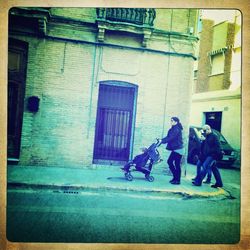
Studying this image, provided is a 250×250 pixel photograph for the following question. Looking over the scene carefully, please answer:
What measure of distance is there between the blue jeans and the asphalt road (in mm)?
521

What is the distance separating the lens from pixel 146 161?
198 inches

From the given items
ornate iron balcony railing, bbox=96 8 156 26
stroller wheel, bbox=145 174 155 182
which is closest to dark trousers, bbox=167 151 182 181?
stroller wheel, bbox=145 174 155 182

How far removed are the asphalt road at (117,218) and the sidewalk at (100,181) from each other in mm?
139

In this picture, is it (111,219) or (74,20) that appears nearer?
(111,219)

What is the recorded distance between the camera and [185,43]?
5.41m

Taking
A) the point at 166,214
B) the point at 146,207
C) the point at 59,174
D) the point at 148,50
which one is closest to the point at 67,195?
the point at 59,174

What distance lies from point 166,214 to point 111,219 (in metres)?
1.07

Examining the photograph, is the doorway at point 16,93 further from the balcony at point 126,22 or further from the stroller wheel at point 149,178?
the stroller wheel at point 149,178

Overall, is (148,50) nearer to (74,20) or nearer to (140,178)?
(74,20)

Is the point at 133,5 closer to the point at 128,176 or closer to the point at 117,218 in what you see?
the point at 128,176

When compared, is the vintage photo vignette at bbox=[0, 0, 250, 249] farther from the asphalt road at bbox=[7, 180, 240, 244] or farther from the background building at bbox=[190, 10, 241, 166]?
the background building at bbox=[190, 10, 241, 166]

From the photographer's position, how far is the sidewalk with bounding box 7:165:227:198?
184 inches

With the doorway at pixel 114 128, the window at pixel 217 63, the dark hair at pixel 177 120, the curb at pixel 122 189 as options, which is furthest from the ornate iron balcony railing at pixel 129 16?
the curb at pixel 122 189

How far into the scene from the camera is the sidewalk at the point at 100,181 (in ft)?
15.3
